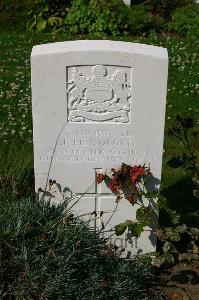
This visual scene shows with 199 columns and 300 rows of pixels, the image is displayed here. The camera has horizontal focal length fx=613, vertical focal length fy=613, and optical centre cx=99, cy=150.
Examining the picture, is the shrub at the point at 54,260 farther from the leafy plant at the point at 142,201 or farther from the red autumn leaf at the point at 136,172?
the red autumn leaf at the point at 136,172

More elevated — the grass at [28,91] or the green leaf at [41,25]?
the green leaf at [41,25]

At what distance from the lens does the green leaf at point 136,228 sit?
4367 millimetres

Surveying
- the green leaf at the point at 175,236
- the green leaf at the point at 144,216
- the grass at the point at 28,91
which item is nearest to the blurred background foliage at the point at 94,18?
the grass at the point at 28,91

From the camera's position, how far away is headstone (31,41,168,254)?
416 centimetres

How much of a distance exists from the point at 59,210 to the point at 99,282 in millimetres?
630

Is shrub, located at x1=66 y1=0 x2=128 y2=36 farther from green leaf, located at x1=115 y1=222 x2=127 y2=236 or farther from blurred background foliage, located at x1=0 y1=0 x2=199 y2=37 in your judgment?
green leaf, located at x1=115 y1=222 x2=127 y2=236

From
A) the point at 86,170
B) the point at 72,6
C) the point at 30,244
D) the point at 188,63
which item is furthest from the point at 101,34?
the point at 30,244

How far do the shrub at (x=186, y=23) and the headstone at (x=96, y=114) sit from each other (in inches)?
253

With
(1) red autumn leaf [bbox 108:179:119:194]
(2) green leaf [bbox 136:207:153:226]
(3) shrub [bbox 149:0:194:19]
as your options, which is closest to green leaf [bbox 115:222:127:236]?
(2) green leaf [bbox 136:207:153:226]

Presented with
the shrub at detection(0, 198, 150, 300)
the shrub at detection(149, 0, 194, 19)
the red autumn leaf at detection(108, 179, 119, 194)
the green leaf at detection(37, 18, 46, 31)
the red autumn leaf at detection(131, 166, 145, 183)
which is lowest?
the shrub at detection(0, 198, 150, 300)

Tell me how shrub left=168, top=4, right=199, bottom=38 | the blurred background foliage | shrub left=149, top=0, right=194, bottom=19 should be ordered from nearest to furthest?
shrub left=168, top=4, right=199, bottom=38, the blurred background foliage, shrub left=149, top=0, right=194, bottom=19

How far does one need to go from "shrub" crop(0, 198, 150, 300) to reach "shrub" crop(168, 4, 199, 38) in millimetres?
6874

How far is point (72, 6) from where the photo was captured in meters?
11.0

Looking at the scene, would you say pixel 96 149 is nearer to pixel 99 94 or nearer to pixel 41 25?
pixel 99 94
